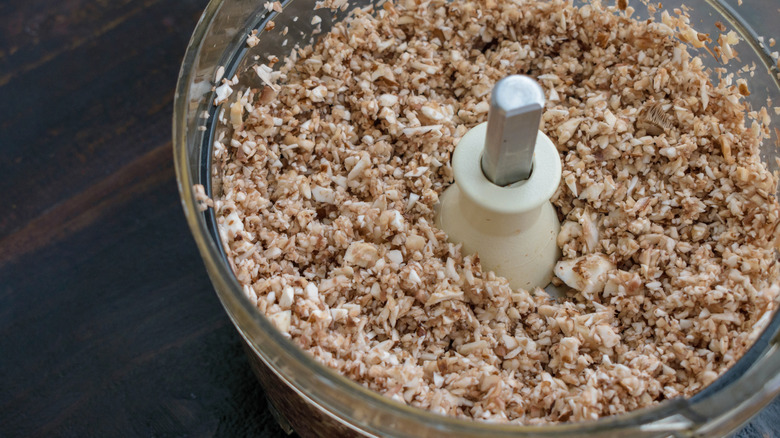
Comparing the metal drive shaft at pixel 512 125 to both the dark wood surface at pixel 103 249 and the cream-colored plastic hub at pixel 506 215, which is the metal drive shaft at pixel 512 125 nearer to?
the cream-colored plastic hub at pixel 506 215

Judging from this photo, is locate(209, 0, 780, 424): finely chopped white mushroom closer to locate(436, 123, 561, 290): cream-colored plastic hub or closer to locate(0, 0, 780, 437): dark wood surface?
locate(436, 123, 561, 290): cream-colored plastic hub

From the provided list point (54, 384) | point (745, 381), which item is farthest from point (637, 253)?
point (54, 384)

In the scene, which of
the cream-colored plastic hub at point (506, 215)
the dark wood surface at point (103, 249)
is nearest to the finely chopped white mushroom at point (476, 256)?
the cream-colored plastic hub at point (506, 215)

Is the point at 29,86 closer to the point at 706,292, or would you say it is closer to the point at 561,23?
the point at 561,23

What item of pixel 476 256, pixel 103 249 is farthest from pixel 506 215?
pixel 103 249

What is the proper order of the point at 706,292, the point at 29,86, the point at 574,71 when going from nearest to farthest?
1. the point at 706,292
2. the point at 574,71
3. the point at 29,86

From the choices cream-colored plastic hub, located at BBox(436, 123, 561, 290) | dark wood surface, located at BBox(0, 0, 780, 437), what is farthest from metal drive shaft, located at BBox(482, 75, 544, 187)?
dark wood surface, located at BBox(0, 0, 780, 437)

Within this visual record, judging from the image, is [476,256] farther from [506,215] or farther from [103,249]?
[103,249]

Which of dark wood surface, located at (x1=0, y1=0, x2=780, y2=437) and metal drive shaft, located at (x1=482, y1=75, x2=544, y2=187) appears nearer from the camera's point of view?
metal drive shaft, located at (x1=482, y1=75, x2=544, y2=187)
